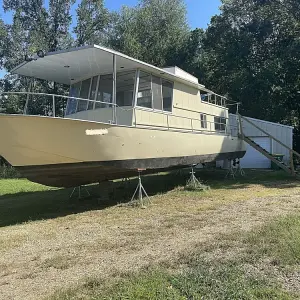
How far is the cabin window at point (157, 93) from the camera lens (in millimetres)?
10852

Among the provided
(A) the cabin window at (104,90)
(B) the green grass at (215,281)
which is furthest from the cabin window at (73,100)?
(B) the green grass at (215,281)

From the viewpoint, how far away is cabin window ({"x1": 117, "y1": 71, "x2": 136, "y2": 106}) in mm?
10406

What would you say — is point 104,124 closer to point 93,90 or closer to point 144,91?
point 144,91

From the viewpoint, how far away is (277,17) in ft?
82.5

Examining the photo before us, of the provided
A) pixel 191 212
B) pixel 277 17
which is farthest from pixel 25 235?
pixel 277 17

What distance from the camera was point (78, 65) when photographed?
1009 cm

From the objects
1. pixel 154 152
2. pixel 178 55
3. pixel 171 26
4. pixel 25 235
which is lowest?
pixel 25 235

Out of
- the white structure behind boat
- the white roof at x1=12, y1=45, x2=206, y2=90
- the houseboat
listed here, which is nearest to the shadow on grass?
the houseboat

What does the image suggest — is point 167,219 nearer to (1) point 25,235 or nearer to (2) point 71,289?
(1) point 25,235

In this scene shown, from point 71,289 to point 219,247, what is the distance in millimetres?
2438

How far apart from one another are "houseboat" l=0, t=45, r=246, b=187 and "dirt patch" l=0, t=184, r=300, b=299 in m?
1.28

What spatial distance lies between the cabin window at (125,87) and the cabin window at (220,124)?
6.23 metres

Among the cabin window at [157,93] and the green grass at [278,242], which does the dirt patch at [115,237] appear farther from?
the cabin window at [157,93]

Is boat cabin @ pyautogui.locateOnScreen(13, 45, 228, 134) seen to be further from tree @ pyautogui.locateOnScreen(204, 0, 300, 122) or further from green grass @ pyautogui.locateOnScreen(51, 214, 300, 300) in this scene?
tree @ pyautogui.locateOnScreen(204, 0, 300, 122)
